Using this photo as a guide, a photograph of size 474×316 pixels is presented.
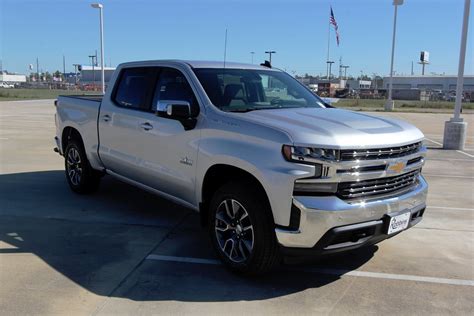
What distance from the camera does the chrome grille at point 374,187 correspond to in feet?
12.2

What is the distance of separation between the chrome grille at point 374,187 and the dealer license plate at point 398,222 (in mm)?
218

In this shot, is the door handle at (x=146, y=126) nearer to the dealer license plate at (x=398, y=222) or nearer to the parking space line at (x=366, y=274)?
the parking space line at (x=366, y=274)

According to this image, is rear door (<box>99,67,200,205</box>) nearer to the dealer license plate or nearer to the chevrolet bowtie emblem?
the chevrolet bowtie emblem

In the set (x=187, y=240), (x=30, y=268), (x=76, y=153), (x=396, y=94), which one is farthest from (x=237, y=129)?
(x=396, y=94)

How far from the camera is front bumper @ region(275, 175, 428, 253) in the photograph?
3.61 metres

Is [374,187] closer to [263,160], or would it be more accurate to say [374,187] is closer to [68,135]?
[263,160]

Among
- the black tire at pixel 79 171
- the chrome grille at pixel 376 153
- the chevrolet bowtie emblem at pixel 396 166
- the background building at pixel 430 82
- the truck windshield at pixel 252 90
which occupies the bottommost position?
the black tire at pixel 79 171

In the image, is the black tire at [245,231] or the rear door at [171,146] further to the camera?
the rear door at [171,146]

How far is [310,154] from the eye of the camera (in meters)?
3.64

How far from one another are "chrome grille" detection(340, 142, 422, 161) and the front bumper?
1.13 ft

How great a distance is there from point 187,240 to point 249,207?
1.46 meters

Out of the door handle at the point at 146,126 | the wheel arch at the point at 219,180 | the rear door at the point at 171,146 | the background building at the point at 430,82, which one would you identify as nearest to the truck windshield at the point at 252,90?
the rear door at the point at 171,146

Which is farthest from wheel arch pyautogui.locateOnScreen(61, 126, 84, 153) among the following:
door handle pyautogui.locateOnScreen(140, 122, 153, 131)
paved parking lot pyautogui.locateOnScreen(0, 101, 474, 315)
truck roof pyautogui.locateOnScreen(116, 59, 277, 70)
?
door handle pyautogui.locateOnScreen(140, 122, 153, 131)

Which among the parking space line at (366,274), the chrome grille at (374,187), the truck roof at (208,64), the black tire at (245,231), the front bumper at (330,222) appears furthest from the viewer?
the truck roof at (208,64)
